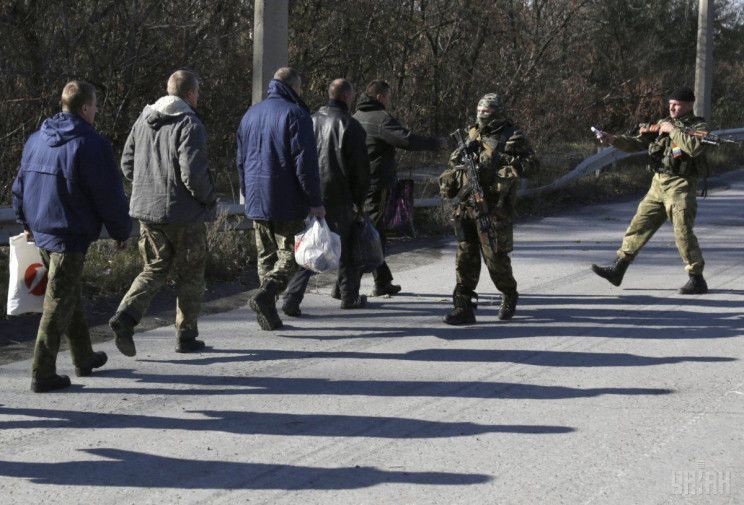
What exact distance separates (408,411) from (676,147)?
455 cm

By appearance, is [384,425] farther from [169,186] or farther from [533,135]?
[533,135]

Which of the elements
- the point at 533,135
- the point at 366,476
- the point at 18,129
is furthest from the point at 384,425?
the point at 533,135

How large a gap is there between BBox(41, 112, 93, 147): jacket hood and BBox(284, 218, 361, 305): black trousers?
250cm

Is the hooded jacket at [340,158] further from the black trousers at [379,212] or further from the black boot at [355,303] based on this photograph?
the black boot at [355,303]

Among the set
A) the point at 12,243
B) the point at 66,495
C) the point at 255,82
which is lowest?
the point at 66,495

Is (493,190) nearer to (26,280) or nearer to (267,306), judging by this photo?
(267,306)

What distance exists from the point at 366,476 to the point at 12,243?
9.25 ft

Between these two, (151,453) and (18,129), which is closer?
(151,453)

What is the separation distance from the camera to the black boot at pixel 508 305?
913 centimetres

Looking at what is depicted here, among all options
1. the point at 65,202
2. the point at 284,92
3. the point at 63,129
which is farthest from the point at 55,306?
the point at 284,92

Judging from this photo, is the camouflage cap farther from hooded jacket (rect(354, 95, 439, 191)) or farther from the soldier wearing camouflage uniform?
the soldier wearing camouflage uniform

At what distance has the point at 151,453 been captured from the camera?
5887 millimetres

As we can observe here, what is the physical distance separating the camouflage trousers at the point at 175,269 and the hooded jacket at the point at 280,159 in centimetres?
71

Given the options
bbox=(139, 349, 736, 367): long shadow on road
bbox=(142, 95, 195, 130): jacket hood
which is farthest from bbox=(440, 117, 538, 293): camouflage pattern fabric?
bbox=(142, 95, 195, 130): jacket hood
